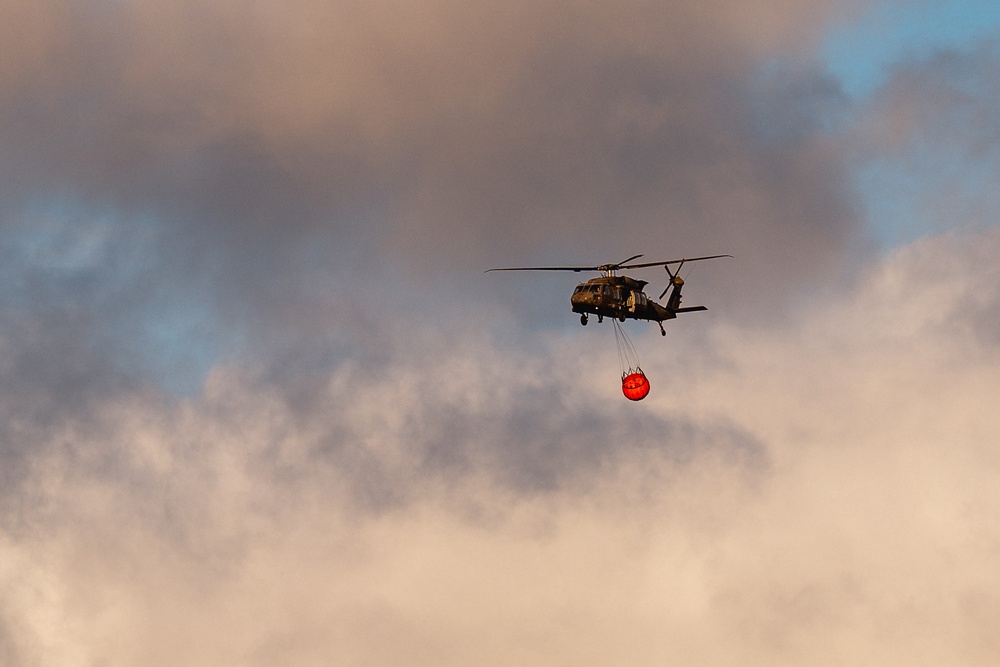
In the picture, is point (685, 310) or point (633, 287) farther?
point (685, 310)

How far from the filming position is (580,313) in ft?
438

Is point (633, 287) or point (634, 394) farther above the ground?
point (633, 287)

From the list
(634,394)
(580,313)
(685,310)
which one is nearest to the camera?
(634,394)

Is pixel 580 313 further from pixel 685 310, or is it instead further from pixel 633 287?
pixel 685 310

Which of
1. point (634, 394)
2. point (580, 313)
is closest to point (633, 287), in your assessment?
point (580, 313)

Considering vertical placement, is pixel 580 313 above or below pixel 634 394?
above

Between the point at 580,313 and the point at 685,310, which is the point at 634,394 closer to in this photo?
the point at 580,313

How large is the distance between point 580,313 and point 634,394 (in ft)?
41.7

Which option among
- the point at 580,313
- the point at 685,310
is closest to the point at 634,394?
the point at 580,313

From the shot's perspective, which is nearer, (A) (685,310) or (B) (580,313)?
(B) (580,313)

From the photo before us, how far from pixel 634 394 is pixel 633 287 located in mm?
15286

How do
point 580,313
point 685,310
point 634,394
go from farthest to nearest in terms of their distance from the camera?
point 685,310, point 580,313, point 634,394

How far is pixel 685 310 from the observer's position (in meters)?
146

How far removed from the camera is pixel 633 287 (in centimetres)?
13575
